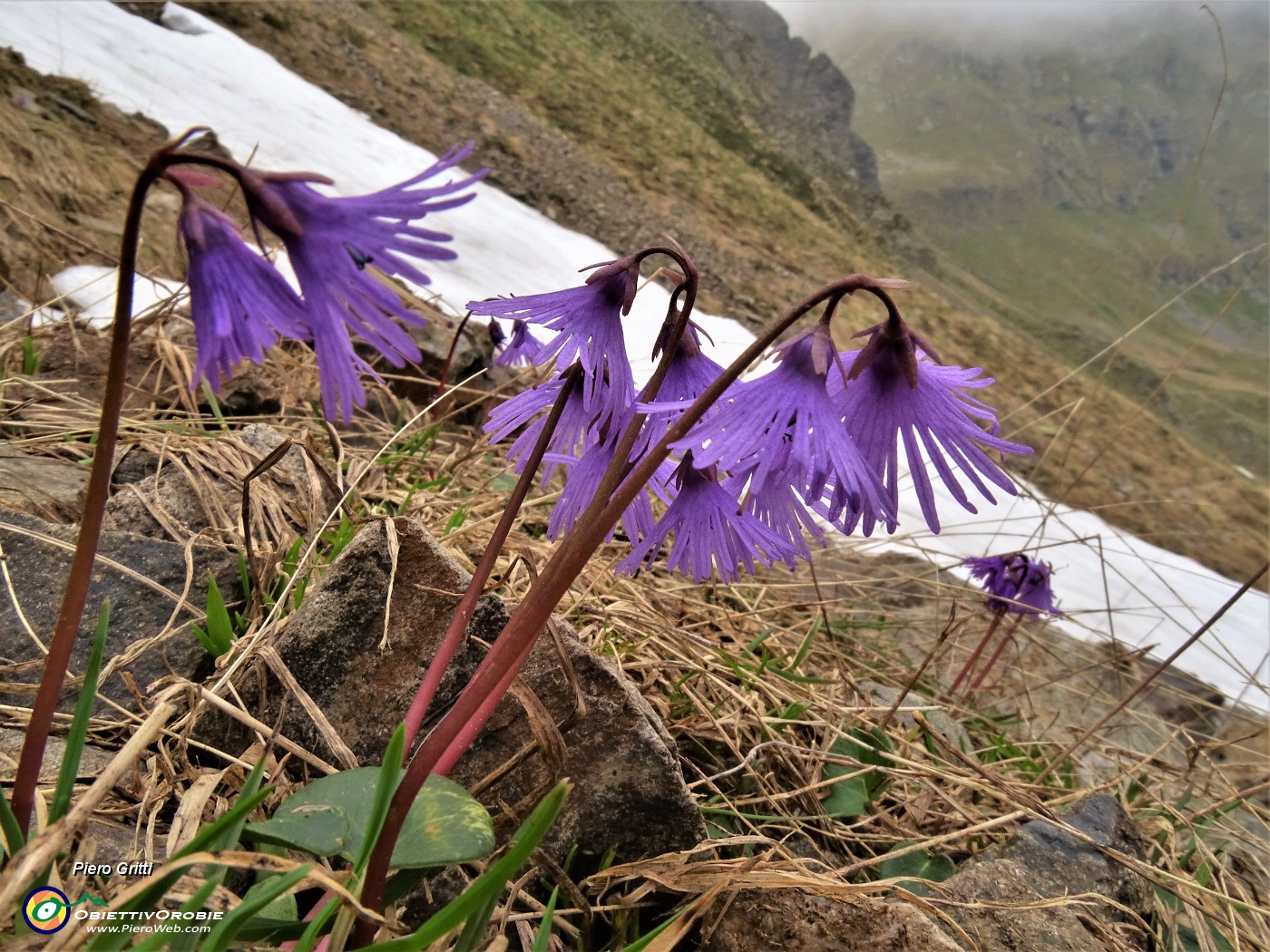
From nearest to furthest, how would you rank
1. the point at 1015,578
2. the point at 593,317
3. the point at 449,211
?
the point at 593,317 → the point at 1015,578 → the point at 449,211

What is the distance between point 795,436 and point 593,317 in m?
0.37

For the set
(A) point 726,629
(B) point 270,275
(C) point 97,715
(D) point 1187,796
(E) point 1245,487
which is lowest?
(C) point 97,715

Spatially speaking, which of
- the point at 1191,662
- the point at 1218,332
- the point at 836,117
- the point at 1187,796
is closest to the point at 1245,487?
the point at 1191,662

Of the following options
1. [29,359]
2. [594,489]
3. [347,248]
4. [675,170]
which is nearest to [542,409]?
[594,489]

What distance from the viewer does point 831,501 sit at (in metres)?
1.03

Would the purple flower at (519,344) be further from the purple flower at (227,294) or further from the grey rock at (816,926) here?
the grey rock at (816,926)

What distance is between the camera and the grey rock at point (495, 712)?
1.27m

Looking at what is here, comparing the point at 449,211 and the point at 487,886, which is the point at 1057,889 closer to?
the point at 487,886

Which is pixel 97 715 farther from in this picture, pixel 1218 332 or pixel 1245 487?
pixel 1218 332

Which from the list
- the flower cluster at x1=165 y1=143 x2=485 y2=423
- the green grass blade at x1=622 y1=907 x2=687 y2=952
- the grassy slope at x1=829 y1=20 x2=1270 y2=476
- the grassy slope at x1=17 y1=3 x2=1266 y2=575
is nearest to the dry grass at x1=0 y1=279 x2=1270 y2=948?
the green grass blade at x1=622 y1=907 x2=687 y2=952

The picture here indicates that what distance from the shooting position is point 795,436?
972mm

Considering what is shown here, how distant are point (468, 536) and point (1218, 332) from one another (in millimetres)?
169963

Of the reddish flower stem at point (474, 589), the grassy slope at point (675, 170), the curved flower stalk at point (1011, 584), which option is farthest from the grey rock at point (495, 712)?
the grassy slope at point (675, 170)

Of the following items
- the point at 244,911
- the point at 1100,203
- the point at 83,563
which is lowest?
the point at 244,911
